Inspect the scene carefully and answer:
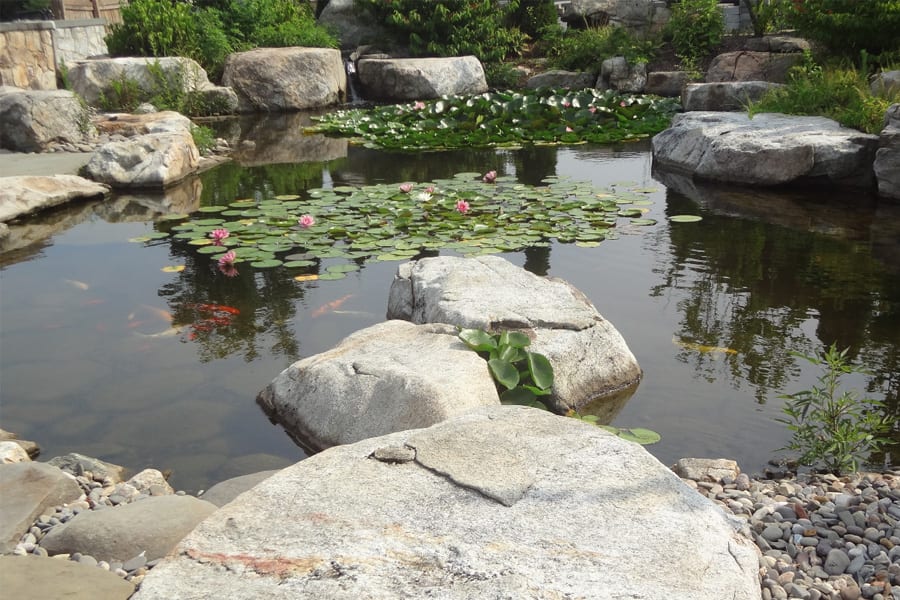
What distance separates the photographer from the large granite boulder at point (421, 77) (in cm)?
1463

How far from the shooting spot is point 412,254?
5691 mm

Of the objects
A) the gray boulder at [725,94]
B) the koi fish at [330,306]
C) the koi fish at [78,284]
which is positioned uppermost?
the gray boulder at [725,94]

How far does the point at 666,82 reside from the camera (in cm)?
1458

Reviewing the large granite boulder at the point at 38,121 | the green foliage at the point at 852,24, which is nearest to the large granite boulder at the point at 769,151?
the green foliage at the point at 852,24

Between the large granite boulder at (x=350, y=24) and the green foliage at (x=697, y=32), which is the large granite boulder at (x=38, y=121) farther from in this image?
the green foliage at (x=697, y=32)

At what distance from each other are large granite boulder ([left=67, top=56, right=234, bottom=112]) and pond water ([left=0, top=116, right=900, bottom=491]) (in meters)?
5.27

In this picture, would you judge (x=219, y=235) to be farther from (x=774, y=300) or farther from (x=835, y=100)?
(x=835, y=100)

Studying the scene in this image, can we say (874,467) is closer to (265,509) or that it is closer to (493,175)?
(265,509)

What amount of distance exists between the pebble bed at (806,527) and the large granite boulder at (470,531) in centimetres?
33

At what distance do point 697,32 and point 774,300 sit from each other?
37.4ft

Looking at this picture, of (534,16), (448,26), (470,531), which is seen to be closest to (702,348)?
(470,531)

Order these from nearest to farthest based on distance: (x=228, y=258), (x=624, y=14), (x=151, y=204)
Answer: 1. (x=228, y=258)
2. (x=151, y=204)
3. (x=624, y=14)

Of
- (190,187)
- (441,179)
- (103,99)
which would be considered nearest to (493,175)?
(441,179)

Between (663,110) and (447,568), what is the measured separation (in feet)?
36.7
